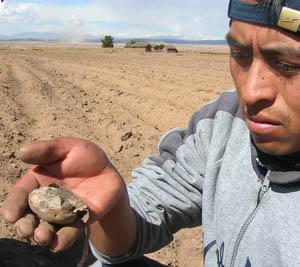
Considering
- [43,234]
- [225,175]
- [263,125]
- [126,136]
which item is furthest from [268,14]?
[126,136]

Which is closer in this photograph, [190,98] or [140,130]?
[140,130]

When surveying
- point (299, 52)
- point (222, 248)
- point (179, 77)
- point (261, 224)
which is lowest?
point (179, 77)

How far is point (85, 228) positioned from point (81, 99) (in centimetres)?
627

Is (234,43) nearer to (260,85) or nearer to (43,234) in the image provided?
(260,85)

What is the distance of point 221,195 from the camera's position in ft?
6.25

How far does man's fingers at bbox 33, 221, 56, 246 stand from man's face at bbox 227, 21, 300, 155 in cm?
68

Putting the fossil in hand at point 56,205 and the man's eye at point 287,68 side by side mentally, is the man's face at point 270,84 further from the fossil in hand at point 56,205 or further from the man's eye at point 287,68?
the fossil in hand at point 56,205

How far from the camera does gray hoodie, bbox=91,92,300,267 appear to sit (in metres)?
1.69

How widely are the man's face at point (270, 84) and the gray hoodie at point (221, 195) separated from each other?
18 centimetres

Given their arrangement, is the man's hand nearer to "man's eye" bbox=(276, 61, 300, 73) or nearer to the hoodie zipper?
the hoodie zipper

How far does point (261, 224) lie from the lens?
1.74 metres

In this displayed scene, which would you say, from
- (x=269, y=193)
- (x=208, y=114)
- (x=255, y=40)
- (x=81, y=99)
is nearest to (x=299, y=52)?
(x=255, y=40)

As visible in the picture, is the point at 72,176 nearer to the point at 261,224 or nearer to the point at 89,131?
the point at 261,224

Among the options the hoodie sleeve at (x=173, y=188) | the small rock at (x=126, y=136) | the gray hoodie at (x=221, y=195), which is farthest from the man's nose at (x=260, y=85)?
the small rock at (x=126, y=136)
